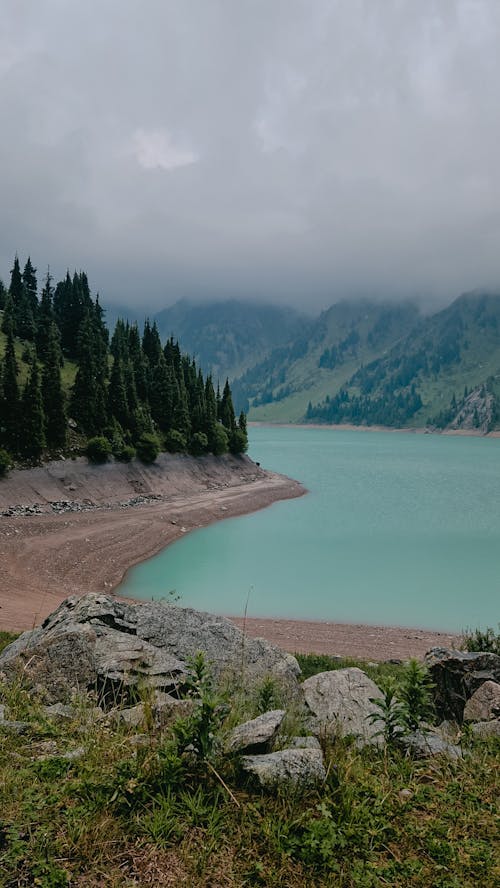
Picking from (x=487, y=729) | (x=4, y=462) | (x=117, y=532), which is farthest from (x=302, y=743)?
(x=4, y=462)

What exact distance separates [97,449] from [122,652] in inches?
2191

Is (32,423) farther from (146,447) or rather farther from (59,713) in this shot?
(59,713)

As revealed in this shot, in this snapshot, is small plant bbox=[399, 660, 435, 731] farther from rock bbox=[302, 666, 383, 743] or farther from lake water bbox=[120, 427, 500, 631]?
lake water bbox=[120, 427, 500, 631]

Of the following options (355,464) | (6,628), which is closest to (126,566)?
(6,628)

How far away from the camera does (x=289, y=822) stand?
16.2ft

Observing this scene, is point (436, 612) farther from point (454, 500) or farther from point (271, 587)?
point (454, 500)

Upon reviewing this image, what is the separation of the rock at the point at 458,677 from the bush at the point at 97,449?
54979mm

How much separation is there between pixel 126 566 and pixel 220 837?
38.8m

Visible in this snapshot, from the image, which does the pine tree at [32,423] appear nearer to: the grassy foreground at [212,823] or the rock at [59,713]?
the rock at [59,713]

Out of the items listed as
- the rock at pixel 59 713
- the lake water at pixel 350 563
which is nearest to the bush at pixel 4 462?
the lake water at pixel 350 563

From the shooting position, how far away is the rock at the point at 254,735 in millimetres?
5613

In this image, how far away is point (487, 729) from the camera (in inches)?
347

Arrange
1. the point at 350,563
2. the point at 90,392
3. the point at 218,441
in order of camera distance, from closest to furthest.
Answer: the point at 350,563 < the point at 90,392 < the point at 218,441

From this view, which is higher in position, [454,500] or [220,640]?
[220,640]
